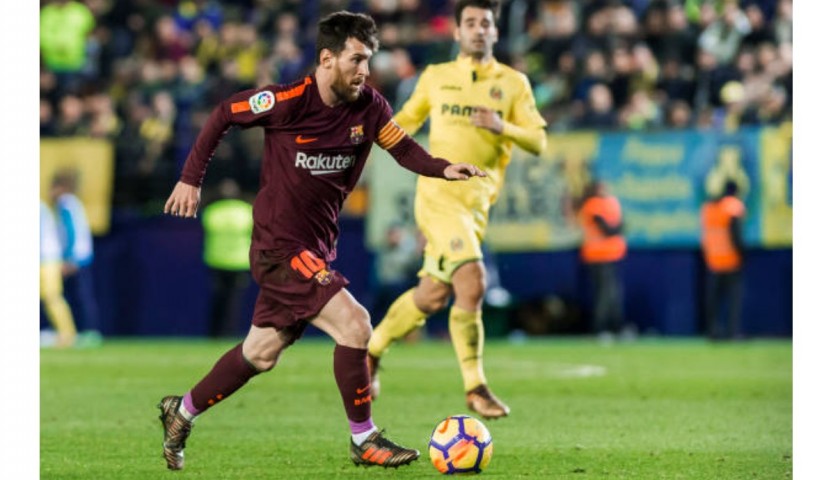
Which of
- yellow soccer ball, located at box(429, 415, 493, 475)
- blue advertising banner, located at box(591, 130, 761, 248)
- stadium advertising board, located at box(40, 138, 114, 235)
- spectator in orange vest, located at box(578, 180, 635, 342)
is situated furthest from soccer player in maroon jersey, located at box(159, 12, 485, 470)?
stadium advertising board, located at box(40, 138, 114, 235)

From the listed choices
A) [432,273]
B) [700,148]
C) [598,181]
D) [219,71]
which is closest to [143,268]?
[219,71]

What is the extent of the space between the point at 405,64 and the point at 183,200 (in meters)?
13.9

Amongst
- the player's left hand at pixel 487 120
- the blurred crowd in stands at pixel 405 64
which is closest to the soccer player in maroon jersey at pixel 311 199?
the player's left hand at pixel 487 120

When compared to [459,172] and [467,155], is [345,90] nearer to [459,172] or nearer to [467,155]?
[459,172]

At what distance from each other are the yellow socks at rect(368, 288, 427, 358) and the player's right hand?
123 inches

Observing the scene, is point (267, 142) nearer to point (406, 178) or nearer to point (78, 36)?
point (406, 178)

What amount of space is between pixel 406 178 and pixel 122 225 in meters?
3.69

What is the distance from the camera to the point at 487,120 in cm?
933

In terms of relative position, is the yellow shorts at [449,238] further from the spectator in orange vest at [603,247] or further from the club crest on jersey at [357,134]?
the spectator in orange vest at [603,247]

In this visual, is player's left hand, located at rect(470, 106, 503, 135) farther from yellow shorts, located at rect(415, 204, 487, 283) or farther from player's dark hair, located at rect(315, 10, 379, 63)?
player's dark hair, located at rect(315, 10, 379, 63)

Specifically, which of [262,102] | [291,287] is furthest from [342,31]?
[291,287]

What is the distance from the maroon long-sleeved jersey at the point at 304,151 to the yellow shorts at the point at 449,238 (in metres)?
2.19

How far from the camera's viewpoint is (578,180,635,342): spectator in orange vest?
63.8 ft
